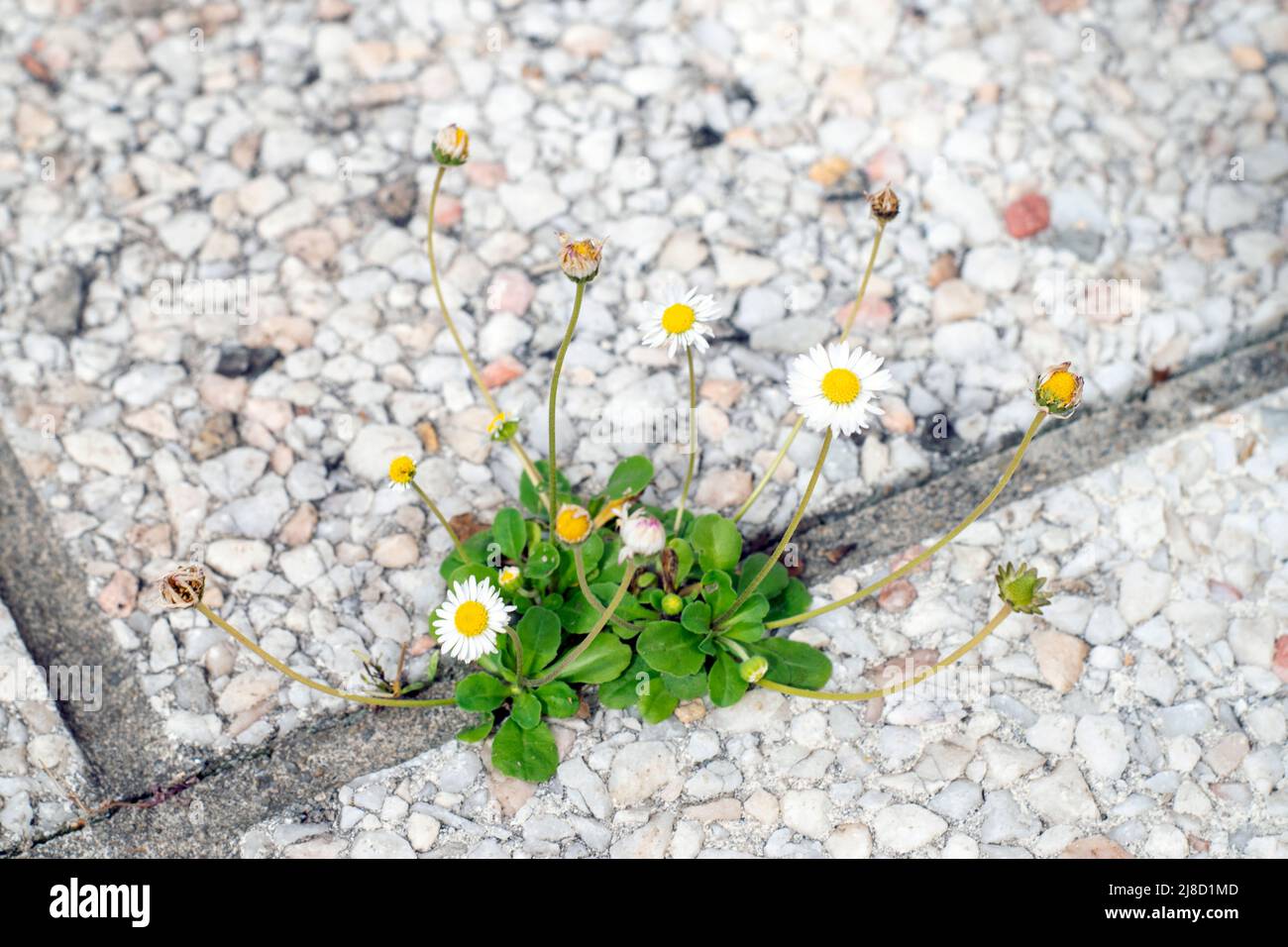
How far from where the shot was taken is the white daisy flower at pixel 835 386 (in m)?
1.85

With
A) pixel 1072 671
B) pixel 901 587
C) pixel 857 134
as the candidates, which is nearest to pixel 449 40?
pixel 857 134

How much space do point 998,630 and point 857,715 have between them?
33 centimetres

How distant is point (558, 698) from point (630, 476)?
44cm

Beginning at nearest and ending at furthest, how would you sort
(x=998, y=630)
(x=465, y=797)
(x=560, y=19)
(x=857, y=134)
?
(x=465, y=797) < (x=998, y=630) < (x=857, y=134) < (x=560, y=19)

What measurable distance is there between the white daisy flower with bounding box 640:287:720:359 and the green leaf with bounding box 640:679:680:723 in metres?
0.57

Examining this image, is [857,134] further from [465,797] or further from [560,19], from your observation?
[465,797]

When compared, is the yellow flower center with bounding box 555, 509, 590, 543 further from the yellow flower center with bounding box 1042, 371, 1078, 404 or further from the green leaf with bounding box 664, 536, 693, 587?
the yellow flower center with bounding box 1042, 371, 1078, 404

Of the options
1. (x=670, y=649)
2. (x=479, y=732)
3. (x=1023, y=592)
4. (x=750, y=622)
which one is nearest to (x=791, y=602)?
(x=750, y=622)

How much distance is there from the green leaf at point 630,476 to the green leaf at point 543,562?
0.64 ft

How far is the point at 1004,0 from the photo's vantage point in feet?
10.4

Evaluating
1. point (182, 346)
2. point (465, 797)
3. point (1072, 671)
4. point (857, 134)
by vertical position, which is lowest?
point (465, 797)

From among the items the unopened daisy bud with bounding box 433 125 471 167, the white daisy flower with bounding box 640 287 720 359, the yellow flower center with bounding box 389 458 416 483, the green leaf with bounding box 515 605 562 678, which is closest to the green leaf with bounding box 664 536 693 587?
the green leaf with bounding box 515 605 562 678

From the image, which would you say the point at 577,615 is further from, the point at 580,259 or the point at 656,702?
the point at 580,259

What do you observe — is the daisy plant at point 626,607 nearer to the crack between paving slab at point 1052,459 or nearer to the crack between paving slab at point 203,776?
the crack between paving slab at point 203,776
